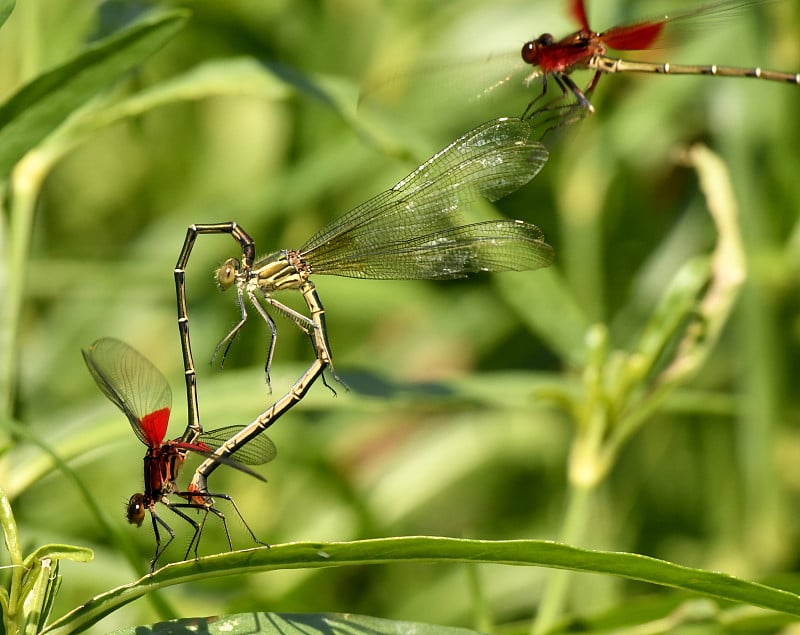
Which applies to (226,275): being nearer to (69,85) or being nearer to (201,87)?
(69,85)

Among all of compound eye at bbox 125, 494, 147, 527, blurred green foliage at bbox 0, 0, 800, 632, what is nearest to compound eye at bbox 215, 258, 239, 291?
compound eye at bbox 125, 494, 147, 527

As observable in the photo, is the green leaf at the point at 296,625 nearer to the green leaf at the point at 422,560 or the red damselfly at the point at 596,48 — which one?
the green leaf at the point at 422,560

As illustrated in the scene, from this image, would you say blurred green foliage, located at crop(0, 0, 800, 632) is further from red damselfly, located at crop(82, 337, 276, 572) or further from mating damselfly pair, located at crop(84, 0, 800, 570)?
red damselfly, located at crop(82, 337, 276, 572)

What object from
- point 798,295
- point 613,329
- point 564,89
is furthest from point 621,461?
point 564,89

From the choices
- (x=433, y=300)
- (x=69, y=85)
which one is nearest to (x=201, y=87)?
(x=69, y=85)

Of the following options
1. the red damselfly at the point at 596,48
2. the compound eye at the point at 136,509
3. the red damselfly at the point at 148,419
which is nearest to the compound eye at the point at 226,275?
the red damselfly at the point at 148,419

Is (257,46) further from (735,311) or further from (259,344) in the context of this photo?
(735,311)

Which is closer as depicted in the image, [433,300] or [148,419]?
[148,419]
